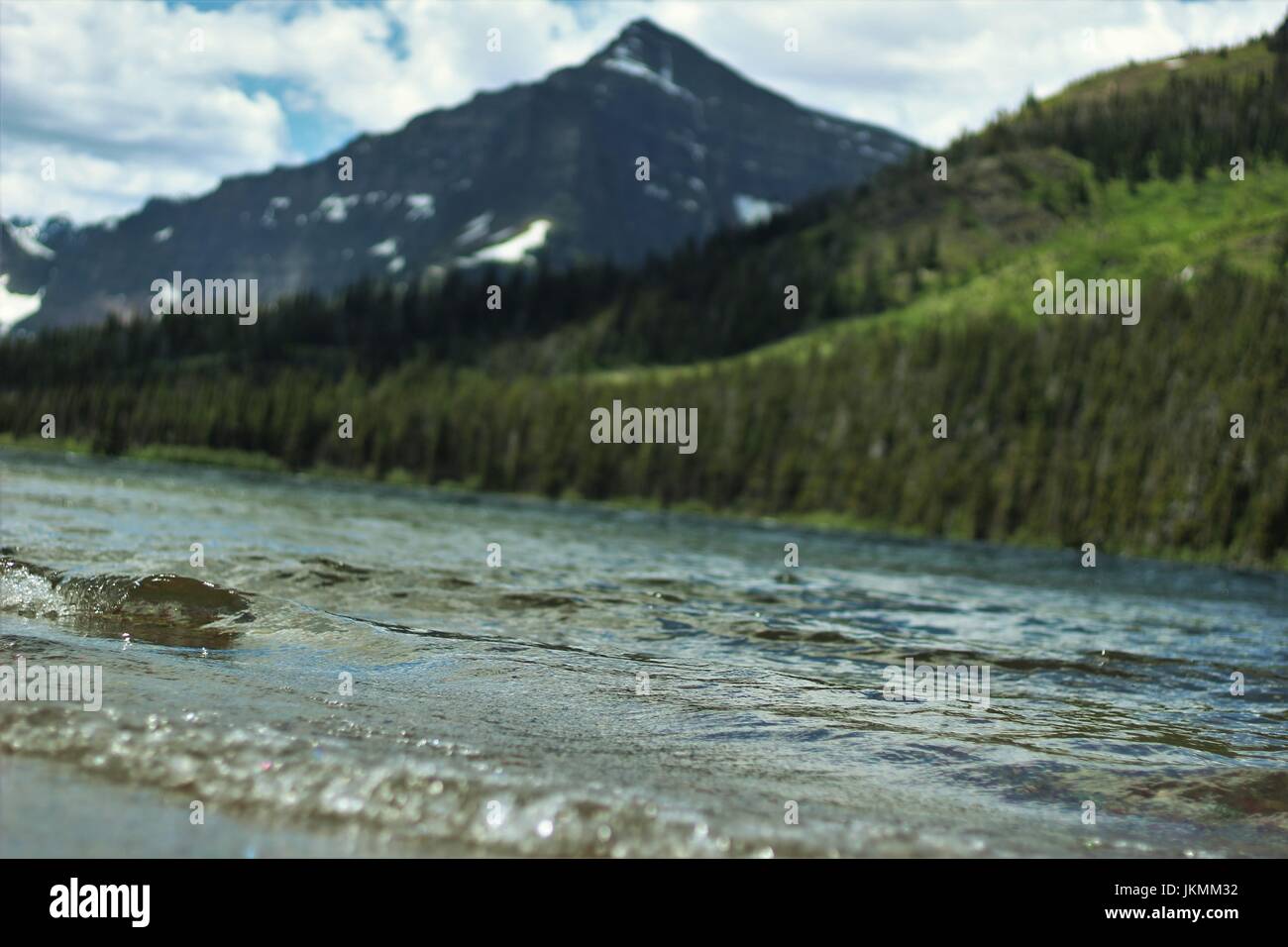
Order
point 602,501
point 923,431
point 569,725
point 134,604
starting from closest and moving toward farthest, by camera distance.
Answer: point 569,725, point 134,604, point 923,431, point 602,501

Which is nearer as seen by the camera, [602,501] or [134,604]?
[134,604]

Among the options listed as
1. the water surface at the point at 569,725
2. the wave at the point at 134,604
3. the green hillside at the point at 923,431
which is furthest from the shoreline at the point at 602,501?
the wave at the point at 134,604

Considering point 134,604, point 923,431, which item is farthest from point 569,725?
point 923,431

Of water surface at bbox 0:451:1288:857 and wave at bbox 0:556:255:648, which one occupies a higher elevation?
wave at bbox 0:556:255:648

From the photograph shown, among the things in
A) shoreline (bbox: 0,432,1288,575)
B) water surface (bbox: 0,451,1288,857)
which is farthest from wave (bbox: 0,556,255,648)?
shoreline (bbox: 0,432,1288,575)

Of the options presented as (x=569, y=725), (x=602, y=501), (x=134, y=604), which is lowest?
(x=602, y=501)

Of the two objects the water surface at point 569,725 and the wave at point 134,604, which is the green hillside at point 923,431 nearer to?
the water surface at point 569,725

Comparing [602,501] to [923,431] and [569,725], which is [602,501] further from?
[569,725]

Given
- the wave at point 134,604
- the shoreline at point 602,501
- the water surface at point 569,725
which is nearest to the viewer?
the water surface at point 569,725

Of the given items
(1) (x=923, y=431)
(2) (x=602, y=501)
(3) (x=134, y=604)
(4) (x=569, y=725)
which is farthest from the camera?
(2) (x=602, y=501)

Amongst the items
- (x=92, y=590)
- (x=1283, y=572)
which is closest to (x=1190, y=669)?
(x=92, y=590)

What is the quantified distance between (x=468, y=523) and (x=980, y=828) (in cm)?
5349

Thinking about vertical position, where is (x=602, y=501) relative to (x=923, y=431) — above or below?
below

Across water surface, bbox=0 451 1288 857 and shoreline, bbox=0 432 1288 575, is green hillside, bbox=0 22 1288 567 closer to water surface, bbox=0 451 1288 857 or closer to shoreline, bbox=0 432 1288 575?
shoreline, bbox=0 432 1288 575
